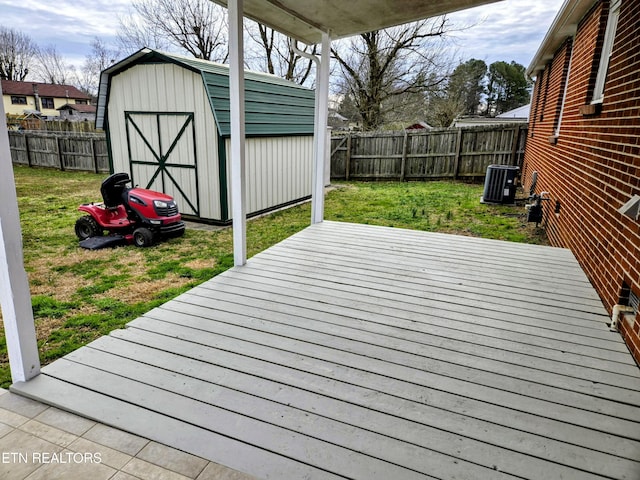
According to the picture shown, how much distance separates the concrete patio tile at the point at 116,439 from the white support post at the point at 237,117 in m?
2.17

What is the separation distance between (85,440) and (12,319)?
732 millimetres

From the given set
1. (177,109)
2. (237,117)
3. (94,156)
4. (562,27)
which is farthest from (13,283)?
(94,156)

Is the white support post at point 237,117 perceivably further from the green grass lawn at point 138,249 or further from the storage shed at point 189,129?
the storage shed at point 189,129

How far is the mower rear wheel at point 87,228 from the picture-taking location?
5379mm

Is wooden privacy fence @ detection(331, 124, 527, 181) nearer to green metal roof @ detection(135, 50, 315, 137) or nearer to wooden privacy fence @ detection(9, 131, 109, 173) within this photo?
green metal roof @ detection(135, 50, 315, 137)

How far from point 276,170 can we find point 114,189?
3.14 metres

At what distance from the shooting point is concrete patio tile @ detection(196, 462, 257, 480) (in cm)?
147

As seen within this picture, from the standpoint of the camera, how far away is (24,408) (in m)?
1.83

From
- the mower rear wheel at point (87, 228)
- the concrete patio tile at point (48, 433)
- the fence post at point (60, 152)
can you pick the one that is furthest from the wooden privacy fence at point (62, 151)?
the concrete patio tile at point (48, 433)

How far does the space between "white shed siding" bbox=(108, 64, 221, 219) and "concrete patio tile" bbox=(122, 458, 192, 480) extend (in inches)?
204

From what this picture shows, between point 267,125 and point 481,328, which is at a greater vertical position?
point 267,125

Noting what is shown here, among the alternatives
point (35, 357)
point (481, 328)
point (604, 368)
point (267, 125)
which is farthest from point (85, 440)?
point (267, 125)

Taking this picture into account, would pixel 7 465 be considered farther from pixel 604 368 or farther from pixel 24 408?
pixel 604 368

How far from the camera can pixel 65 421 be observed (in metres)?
1.75
